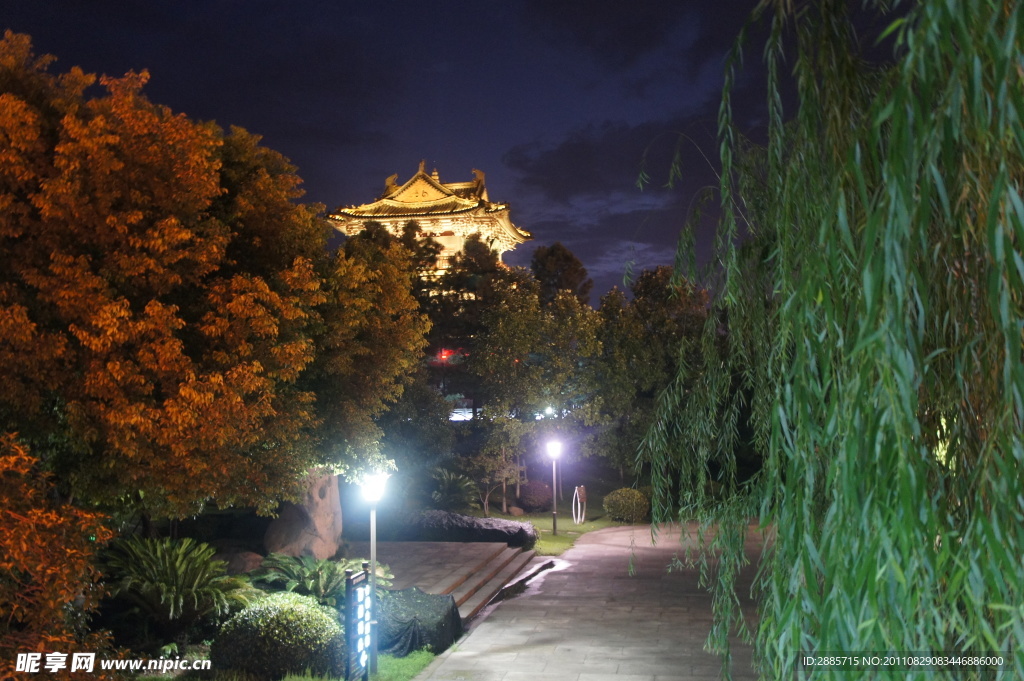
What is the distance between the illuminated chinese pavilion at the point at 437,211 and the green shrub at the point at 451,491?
18.8 metres

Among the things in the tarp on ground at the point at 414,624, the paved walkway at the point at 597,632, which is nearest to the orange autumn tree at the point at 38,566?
the paved walkway at the point at 597,632

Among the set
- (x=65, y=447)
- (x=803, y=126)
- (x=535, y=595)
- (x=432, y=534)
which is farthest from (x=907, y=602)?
(x=432, y=534)

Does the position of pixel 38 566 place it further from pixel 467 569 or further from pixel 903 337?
pixel 467 569

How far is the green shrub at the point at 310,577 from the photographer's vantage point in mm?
12320

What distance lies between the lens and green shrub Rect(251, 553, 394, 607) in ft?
40.4

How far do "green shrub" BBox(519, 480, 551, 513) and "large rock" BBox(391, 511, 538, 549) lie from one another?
6574 mm

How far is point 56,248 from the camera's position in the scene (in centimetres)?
775

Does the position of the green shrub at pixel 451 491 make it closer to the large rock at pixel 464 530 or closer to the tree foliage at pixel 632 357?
the tree foliage at pixel 632 357

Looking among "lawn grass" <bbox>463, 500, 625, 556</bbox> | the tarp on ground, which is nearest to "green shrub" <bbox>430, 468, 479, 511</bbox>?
"lawn grass" <bbox>463, 500, 625, 556</bbox>

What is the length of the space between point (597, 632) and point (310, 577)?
4.46 meters

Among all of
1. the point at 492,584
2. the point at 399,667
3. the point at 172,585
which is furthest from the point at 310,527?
the point at 399,667

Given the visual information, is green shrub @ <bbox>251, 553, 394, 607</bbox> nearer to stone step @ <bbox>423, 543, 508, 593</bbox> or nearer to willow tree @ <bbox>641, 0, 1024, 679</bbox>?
stone step @ <bbox>423, 543, 508, 593</bbox>

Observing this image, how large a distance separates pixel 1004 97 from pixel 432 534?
19792mm

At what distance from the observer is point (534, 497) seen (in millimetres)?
28062
